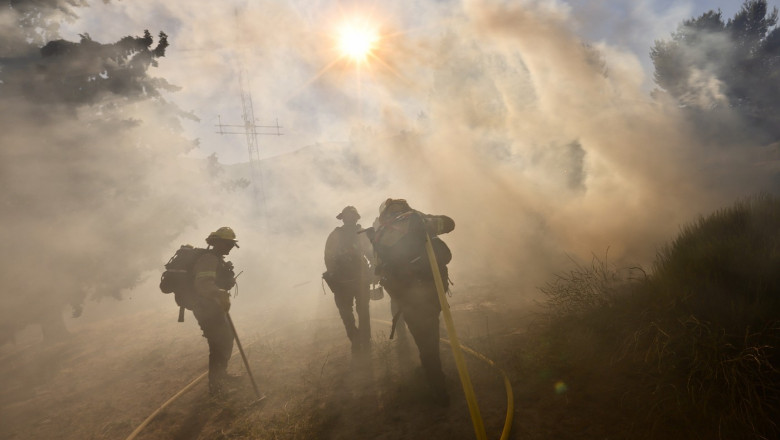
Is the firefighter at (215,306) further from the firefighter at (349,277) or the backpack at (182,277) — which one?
the firefighter at (349,277)

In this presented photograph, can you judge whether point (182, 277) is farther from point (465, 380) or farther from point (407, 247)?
point (465, 380)

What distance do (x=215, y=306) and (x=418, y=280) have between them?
3.54 metres

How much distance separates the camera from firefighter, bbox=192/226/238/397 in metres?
5.38

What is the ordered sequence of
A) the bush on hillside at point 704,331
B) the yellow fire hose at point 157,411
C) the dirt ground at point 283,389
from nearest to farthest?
the bush on hillside at point 704,331 < the dirt ground at point 283,389 < the yellow fire hose at point 157,411

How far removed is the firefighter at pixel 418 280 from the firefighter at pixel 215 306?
2.78 meters

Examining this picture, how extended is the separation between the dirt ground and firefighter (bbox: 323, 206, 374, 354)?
392 millimetres

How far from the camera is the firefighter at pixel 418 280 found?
4.03 m

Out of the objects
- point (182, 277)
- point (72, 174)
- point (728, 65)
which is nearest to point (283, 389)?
point (182, 277)

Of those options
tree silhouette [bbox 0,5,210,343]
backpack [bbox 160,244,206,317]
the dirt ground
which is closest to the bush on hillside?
the dirt ground

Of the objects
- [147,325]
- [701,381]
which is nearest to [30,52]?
[147,325]

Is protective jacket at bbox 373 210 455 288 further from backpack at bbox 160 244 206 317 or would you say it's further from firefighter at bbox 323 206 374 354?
backpack at bbox 160 244 206 317

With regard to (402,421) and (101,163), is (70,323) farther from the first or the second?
(402,421)

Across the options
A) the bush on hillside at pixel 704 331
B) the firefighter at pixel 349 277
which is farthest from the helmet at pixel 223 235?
the bush on hillside at pixel 704 331

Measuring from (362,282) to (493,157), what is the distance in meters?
10.9
